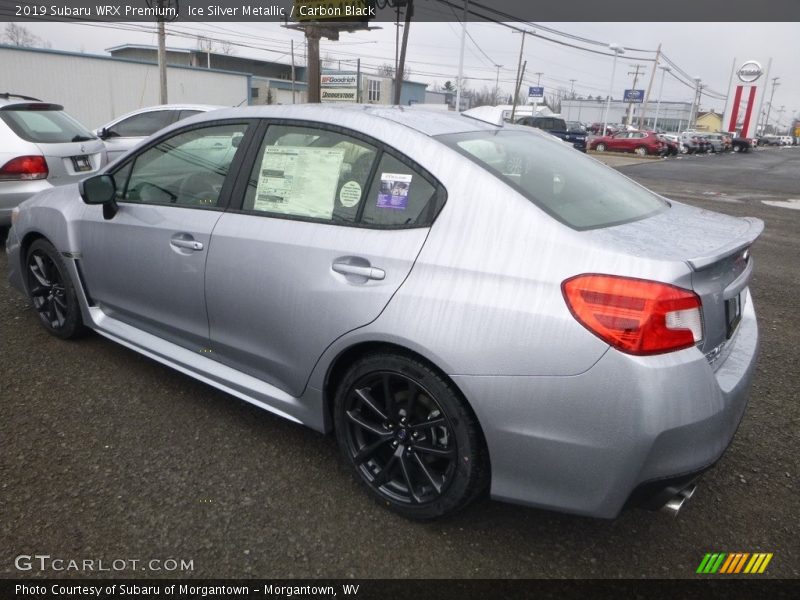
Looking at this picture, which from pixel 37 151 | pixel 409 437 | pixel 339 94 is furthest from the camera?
pixel 339 94

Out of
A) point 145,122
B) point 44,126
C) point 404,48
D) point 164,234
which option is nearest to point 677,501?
point 164,234

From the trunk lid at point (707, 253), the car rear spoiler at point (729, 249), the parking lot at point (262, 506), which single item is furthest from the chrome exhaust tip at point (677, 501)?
the car rear spoiler at point (729, 249)

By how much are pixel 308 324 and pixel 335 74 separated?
88.0 ft

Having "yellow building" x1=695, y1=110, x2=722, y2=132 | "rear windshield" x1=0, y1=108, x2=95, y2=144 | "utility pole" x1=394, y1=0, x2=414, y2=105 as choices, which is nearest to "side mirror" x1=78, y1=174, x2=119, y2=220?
"rear windshield" x1=0, y1=108, x2=95, y2=144

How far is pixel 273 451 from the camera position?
285 centimetres

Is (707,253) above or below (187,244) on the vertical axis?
above

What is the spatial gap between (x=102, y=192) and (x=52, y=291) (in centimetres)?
109

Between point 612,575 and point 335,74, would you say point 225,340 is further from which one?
point 335,74

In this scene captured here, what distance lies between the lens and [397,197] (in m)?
2.35

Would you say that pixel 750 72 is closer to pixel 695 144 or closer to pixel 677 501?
pixel 695 144

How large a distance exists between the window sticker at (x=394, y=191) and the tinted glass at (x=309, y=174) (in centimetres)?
10

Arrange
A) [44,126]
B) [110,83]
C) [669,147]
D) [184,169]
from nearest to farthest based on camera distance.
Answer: [184,169] → [44,126] → [110,83] → [669,147]

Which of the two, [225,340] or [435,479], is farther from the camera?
[225,340]

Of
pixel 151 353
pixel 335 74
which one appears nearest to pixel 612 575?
pixel 151 353
